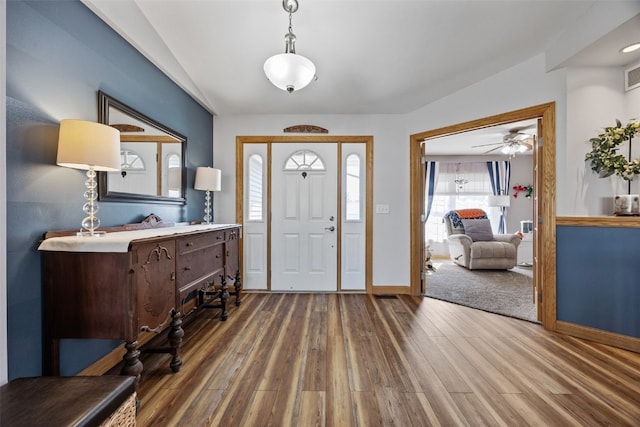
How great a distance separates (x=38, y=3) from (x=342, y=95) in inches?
97.8

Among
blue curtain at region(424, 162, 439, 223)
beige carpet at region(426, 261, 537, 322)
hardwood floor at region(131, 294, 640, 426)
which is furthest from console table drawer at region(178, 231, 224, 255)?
blue curtain at region(424, 162, 439, 223)

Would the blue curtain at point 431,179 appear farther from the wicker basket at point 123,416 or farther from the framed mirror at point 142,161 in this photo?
the wicker basket at point 123,416

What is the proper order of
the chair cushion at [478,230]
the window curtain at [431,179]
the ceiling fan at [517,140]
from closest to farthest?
the ceiling fan at [517,140] < the chair cushion at [478,230] < the window curtain at [431,179]

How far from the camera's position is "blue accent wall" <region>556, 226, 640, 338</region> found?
6.91ft

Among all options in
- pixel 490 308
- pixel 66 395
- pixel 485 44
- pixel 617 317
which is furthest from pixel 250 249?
pixel 617 317

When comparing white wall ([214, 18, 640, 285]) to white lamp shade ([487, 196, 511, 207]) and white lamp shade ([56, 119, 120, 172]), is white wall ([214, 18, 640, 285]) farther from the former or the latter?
white lamp shade ([487, 196, 511, 207])

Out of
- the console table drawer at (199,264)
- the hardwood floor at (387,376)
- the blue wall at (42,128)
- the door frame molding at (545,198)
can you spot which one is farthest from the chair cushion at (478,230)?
the blue wall at (42,128)

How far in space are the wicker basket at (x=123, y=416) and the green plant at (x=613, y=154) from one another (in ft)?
11.5

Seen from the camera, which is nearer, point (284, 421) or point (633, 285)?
point (284, 421)

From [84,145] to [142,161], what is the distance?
0.82 m

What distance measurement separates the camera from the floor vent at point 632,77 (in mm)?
2246

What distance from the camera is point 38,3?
139cm

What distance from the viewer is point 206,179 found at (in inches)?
115

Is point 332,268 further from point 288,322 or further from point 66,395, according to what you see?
point 66,395
